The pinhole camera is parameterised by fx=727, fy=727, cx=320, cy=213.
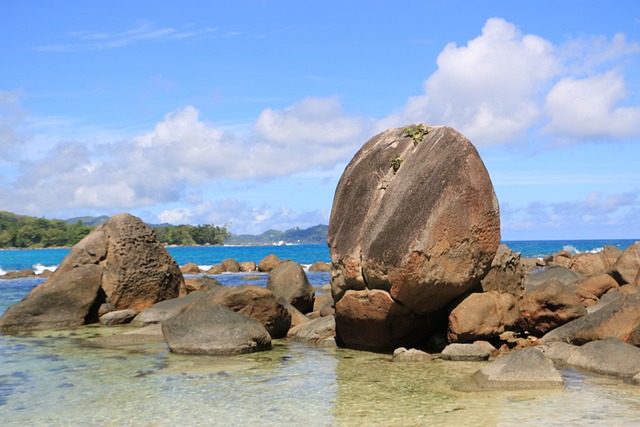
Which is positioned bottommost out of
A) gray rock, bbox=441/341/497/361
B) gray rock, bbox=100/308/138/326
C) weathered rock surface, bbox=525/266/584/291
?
gray rock, bbox=100/308/138/326

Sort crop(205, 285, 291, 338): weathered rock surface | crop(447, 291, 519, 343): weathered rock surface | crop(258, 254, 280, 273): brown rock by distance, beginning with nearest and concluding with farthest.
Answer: crop(447, 291, 519, 343): weathered rock surface < crop(205, 285, 291, 338): weathered rock surface < crop(258, 254, 280, 273): brown rock

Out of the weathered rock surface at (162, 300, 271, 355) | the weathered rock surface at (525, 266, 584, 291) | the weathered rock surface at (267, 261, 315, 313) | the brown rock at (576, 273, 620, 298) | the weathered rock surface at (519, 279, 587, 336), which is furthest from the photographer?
the weathered rock surface at (525, 266, 584, 291)

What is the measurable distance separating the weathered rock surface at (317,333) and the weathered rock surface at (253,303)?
0.57 metres

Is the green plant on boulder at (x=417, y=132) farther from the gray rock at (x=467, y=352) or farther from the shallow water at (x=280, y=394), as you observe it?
the shallow water at (x=280, y=394)

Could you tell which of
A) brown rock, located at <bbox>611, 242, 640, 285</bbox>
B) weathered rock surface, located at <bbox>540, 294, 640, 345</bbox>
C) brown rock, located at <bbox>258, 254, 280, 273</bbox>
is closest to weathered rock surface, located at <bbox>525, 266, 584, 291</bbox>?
brown rock, located at <bbox>611, 242, 640, 285</bbox>

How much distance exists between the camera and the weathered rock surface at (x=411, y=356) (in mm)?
14844

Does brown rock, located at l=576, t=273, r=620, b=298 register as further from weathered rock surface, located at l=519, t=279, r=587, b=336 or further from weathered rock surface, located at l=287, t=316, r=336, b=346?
weathered rock surface, located at l=287, t=316, r=336, b=346

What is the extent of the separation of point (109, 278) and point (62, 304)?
184 centimetres

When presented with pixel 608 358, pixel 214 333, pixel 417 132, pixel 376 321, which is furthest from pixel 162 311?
pixel 608 358

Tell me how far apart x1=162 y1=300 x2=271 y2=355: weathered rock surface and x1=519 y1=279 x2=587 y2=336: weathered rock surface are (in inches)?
236

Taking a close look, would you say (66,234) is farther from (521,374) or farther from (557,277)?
(521,374)

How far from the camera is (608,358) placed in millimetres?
13406

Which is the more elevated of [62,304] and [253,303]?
[253,303]

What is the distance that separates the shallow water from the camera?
10.4 meters
